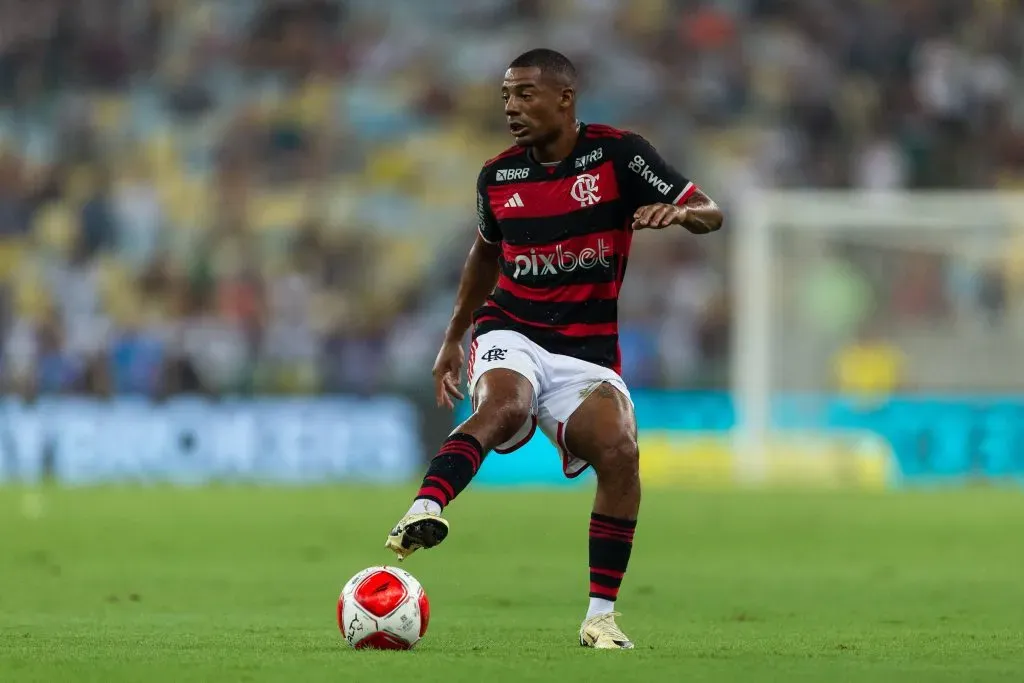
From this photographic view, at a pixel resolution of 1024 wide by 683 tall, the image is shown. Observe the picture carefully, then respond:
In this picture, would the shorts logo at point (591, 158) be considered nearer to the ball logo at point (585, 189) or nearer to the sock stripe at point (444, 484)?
the ball logo at point (585, 189)

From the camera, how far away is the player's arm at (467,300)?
282 inches

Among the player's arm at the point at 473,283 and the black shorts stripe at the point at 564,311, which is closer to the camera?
the black shorts stripe at the point at 564,311

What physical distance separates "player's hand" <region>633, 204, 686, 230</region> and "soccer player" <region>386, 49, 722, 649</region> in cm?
4

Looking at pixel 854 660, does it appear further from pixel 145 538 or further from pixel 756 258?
pixel 756 258

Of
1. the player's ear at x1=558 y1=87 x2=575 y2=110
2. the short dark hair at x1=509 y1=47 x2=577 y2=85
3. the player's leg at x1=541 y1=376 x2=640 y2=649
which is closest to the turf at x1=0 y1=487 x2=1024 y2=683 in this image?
the player's leg at x1=541 y1=376 x2=640 y2=649

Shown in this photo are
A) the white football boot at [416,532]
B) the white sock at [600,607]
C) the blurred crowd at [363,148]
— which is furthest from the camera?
the blurred crowd at [363,148]

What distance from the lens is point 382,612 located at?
6.07 m

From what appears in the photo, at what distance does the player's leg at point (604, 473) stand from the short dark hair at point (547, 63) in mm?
1155

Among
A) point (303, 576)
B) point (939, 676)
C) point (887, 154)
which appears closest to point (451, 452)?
point (939, 676)

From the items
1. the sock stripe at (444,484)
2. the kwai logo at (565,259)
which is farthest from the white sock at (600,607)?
the kwai logo at (565,259)

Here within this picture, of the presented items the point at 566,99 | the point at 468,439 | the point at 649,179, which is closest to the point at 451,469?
the point at 468,439

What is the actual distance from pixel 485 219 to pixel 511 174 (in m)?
0.25

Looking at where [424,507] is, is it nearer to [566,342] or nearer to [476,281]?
[566,342]

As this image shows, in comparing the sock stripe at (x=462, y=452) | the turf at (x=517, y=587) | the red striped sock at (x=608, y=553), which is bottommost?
the turf at (x=517, y=587)
